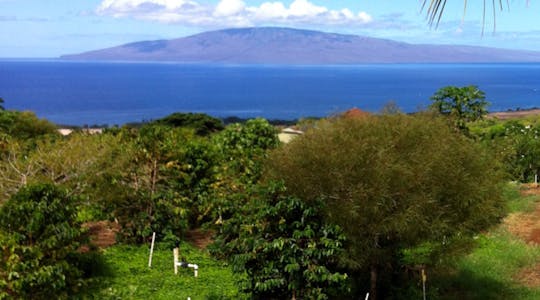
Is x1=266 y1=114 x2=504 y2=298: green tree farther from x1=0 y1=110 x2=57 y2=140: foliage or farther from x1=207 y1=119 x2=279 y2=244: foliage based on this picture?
x1=0 y1=110 x2=57 y2=140: foliage

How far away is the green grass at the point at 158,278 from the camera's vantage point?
42.0 ft

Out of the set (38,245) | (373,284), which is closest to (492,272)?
(373,284)

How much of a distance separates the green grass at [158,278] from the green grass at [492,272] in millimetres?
4921

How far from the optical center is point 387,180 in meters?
→ 10.5

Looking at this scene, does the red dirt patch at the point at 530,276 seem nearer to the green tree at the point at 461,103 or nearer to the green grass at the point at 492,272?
the green grass at the point at 492,272

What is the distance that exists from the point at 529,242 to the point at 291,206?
11.4 metres

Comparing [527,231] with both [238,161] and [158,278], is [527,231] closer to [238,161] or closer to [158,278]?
[238,161]

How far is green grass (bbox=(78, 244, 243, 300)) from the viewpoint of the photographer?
504 inches

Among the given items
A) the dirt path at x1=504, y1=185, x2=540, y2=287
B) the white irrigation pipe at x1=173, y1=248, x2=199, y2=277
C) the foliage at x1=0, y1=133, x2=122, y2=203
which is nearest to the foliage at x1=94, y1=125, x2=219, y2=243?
the foliage at x1=0, y1=133, x2=122, y2=203

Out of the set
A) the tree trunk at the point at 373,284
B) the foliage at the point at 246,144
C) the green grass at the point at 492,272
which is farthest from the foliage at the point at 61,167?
the green grass at the point at 492,272

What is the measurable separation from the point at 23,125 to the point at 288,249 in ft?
78.5

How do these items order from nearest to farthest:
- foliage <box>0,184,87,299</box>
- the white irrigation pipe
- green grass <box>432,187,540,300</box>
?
1. foliage <box>0,184,87,299</box>
2. the white irrigation pipe
3. green grass <box>432,187,540,300</box>

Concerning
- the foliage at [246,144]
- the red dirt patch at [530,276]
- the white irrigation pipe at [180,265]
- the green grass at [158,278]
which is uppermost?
the foliage at [246,144]

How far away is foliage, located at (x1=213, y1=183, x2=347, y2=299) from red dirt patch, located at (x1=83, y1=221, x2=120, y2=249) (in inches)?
297
